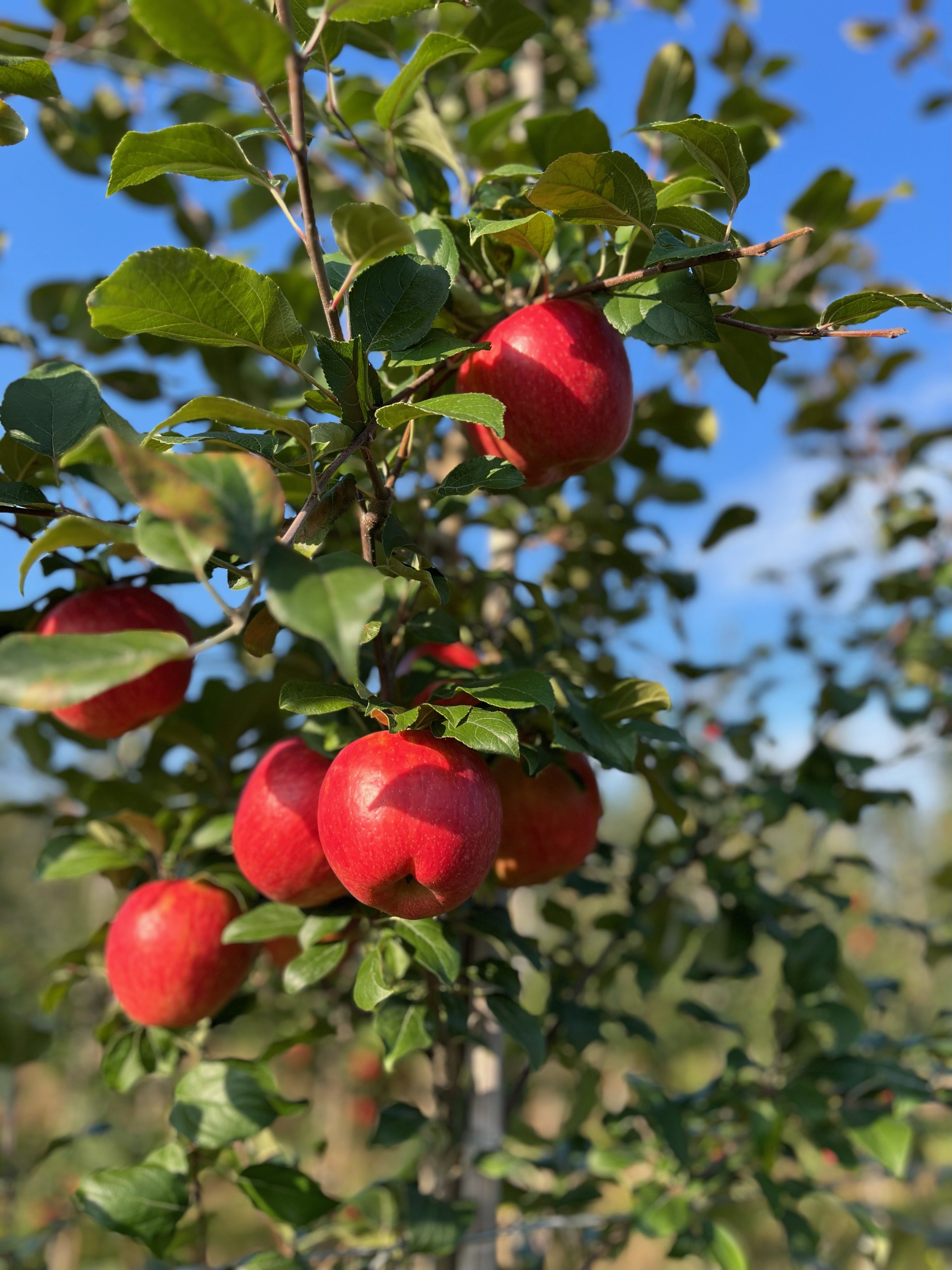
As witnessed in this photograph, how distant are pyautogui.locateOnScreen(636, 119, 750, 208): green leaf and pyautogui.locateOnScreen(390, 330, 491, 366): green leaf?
0.18 metres

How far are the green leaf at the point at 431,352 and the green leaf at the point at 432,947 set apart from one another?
412 mm

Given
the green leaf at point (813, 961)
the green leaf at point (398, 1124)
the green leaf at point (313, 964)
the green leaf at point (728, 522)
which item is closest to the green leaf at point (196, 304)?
the green leaf at point (313, 964)

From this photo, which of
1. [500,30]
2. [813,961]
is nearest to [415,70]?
[500,30]

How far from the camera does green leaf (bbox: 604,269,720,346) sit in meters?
0.64

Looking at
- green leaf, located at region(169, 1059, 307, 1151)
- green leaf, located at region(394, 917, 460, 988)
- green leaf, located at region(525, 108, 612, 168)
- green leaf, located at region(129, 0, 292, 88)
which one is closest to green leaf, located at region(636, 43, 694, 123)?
green leaf, located at region(525, 108, 612, 168)

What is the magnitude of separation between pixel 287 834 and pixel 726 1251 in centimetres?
83

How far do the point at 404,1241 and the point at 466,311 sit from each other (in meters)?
0.99

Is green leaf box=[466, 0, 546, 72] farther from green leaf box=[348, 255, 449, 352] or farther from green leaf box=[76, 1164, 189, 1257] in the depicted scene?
green leaf box=[76, 1164, 189, 1257]

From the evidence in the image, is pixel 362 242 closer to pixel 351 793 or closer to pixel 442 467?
Result: pixel 351 793

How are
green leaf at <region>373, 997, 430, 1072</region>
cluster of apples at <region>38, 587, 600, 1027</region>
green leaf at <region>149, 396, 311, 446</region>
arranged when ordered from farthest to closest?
green leaf at <region>373, 997, 430, 1072</region>
cluster of apples at <region>38, 587, 600, 1027</region>
green leaf at <region>149, 396, 311, 446</region>

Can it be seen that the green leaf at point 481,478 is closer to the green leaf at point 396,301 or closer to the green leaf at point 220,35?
the green leaf at point 396,301

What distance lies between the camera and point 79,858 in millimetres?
967

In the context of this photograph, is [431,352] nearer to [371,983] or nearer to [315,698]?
[315,698]

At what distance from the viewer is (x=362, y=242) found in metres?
0.53
